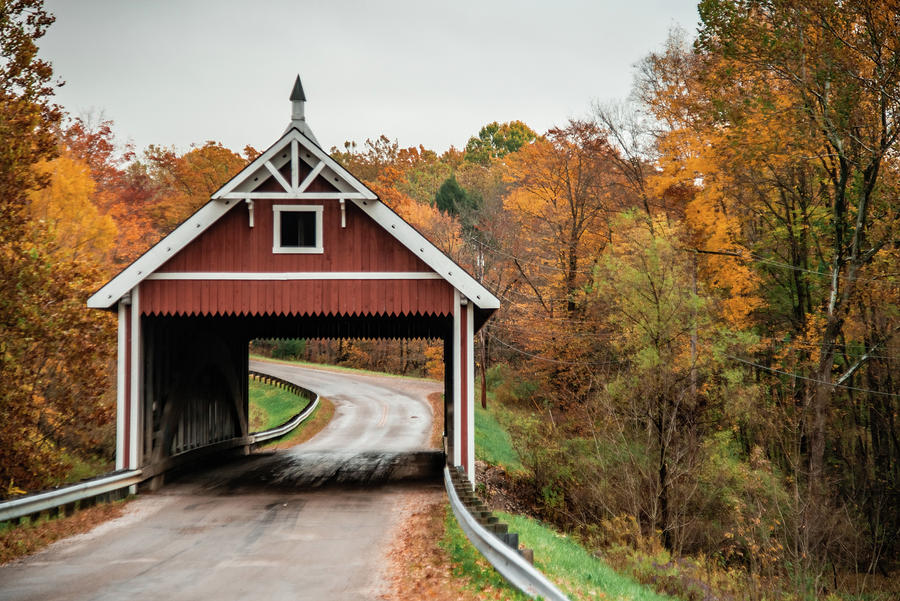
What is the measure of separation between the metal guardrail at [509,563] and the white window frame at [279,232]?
672cm

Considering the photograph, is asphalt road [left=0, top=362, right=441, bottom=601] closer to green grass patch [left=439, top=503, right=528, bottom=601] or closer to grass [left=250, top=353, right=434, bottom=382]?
green grass patch [left=439, top=503, right=528, bottom=601]

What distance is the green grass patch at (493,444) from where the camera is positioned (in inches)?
948

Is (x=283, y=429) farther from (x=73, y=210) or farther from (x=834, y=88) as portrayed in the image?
(x=834, y=88)

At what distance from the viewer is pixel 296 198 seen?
14.3m

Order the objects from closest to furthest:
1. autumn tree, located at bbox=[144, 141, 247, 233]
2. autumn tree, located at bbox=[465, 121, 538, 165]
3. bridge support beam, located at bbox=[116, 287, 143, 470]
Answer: bridge support beam, located at bbox=[116, 287, 143, 470] → autumn tree, located at bbox=[144, 141, 247, 233] → autumn tree, located at bbox=[465, 121, 538, 165]

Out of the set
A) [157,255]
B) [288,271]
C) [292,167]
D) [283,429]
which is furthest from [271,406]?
[292,167]

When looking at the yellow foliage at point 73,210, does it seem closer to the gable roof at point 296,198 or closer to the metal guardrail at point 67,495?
the gable roof at point 296,198

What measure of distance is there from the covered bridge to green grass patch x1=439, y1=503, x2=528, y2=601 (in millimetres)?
4291

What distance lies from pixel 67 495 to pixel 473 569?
22.8 ft

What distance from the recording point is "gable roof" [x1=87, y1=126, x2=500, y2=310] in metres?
13.9

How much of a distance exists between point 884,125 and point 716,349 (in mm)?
7759

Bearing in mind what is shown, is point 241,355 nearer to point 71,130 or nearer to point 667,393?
point 667,393

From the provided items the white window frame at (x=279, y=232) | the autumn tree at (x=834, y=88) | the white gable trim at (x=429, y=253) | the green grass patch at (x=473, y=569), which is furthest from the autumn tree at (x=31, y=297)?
the autumn tree at (x=834, y=88)

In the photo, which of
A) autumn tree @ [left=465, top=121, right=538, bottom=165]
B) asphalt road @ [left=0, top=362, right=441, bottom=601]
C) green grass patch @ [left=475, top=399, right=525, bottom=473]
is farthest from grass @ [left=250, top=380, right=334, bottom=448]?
autumn tree @ [left=465, top=121, right=538, bottom=165]
